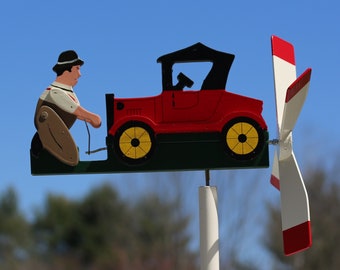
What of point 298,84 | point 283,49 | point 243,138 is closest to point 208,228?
point 243,138

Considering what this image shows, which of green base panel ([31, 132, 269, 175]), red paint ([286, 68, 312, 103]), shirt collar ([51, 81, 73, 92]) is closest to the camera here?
red paint ([286, 68, 312, 103])

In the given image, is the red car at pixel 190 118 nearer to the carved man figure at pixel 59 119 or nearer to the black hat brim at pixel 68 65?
the carved man figure at pixel 59 119

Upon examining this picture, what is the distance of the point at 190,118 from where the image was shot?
4.02 meters

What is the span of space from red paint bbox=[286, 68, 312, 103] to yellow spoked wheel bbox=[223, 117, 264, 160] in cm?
22

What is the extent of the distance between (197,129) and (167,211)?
9.52 meters

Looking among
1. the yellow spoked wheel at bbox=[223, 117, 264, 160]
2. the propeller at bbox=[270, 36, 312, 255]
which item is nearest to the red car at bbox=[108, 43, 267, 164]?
the yellow spoked wheel at bbox=[223, 117, 264, 160]

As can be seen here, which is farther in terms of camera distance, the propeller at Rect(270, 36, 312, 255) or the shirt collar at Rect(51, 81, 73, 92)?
the shirt collar at Rect(51, 81, 73, 92)

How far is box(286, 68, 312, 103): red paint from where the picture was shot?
3.80m

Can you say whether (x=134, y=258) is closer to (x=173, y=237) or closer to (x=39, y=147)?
(x=173, y=237)

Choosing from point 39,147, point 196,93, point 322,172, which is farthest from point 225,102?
point 322,172

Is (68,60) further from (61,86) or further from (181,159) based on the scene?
(181,159)

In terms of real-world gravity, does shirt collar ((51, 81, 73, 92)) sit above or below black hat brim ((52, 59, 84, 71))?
below

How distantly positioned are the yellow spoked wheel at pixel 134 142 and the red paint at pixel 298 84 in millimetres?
698

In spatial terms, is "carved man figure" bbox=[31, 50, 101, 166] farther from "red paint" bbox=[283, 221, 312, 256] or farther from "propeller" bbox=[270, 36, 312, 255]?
"red paint" bbox=[283, 221, 312, 256]
